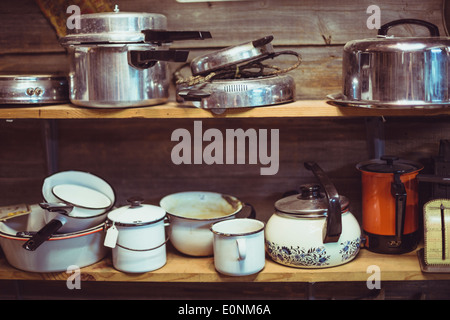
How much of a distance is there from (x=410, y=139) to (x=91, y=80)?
925mm

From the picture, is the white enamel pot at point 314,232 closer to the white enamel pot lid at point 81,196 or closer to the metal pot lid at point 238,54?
the metal pot lid at point 238,54

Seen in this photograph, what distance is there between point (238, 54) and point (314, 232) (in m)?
0.47

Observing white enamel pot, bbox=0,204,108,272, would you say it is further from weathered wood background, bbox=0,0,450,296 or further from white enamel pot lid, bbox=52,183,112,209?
weathered wood background, bbox=0,0,450,296

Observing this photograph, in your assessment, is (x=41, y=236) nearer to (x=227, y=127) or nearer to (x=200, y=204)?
(x=200, y=204)

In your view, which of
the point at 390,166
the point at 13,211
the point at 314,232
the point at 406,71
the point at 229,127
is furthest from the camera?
the point at 229,127

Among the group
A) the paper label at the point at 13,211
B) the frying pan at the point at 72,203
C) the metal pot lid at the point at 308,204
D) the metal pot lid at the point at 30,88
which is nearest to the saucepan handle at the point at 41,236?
the frying pan at the point at 72,203

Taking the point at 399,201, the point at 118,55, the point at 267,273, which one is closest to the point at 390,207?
the point at 399,201

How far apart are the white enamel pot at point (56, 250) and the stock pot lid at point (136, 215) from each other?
57 mm

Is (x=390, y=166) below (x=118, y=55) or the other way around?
below

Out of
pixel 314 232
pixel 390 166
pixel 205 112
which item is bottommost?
pixel 314 232

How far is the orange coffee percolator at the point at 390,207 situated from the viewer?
1.36m

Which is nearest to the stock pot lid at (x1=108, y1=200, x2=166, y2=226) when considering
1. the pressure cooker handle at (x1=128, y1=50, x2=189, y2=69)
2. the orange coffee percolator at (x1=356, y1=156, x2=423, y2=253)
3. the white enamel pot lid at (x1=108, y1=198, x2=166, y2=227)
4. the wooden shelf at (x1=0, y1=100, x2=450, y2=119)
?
the white enamel pot lid at (x1=108, y1=198, x2=166, y2=227)

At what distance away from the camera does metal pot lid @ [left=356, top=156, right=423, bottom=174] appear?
4.53ft

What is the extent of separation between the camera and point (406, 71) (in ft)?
3.90
